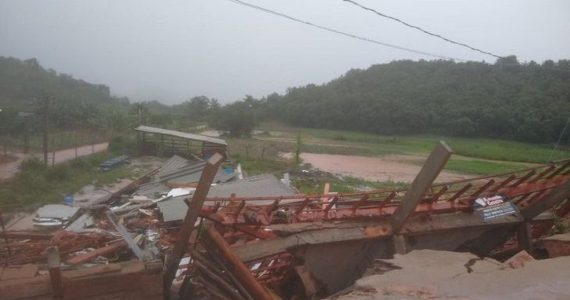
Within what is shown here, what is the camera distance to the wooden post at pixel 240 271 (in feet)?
15.3

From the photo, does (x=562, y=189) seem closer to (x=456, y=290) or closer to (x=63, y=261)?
(x=456, y=290)

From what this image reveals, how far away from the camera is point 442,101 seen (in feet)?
164

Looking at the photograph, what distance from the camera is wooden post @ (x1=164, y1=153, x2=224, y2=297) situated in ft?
15.4

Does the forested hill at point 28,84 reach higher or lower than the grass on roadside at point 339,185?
higher

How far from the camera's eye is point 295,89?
83.9 m

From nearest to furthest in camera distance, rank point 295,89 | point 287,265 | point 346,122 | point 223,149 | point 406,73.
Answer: point 287,265, point 223,149, point 406,73, point 346,122, point 295,89

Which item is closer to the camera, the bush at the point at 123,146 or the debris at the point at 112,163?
the debris at the point at 112,163

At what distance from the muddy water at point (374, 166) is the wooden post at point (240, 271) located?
71.9ft

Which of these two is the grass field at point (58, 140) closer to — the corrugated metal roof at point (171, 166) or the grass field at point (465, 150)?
the corrugated metal roof at point (171, 166)

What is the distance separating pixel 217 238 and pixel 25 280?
2.27 m

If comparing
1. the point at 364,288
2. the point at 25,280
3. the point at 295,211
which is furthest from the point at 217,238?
the point at 25,280

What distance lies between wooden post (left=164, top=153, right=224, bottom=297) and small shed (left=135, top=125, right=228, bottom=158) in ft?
65.7

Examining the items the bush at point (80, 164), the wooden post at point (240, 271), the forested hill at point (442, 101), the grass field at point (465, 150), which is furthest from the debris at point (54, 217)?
the grass field at point (465, 150)

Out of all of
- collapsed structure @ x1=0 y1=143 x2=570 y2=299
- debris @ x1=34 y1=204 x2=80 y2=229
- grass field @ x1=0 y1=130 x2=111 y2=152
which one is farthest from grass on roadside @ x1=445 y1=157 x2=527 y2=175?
debris @ x1=34 y1=204 x2=80 y2=229
